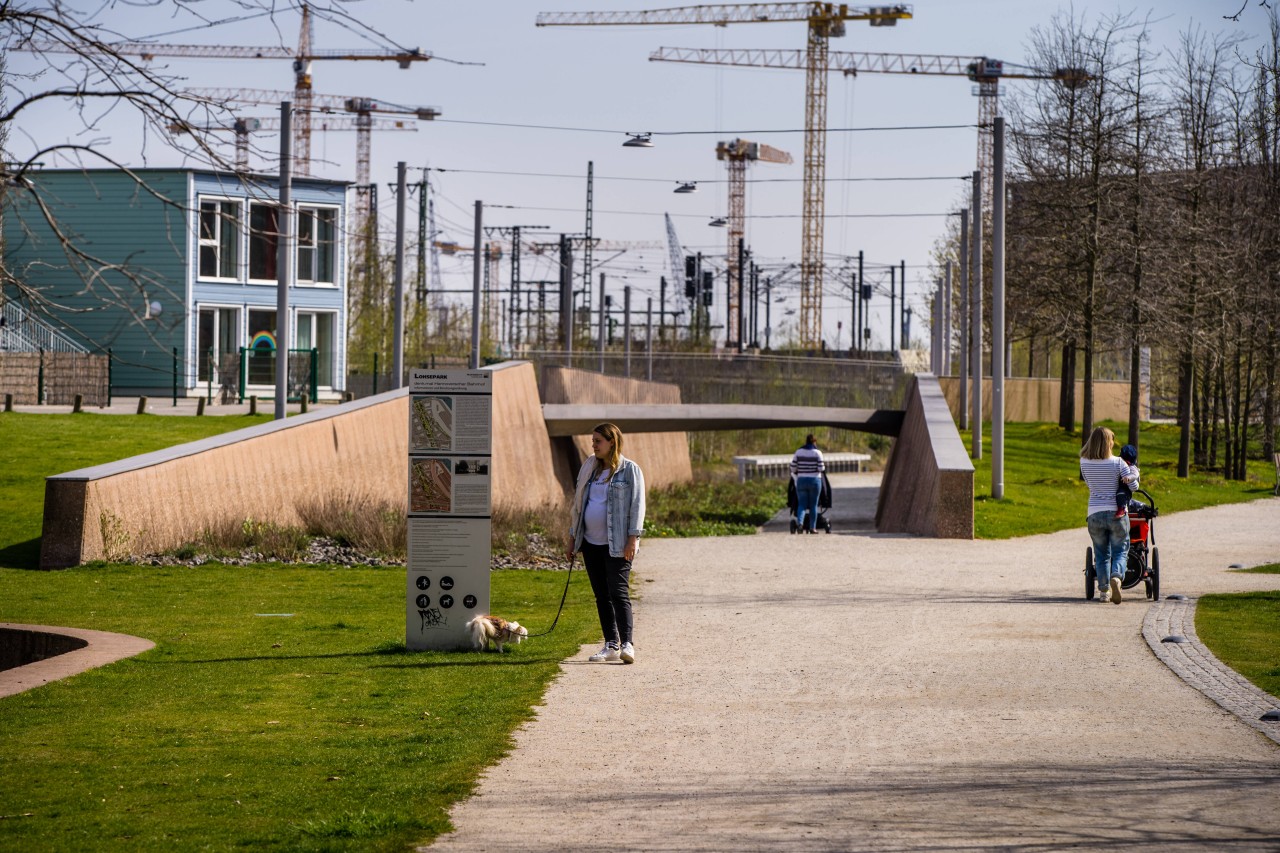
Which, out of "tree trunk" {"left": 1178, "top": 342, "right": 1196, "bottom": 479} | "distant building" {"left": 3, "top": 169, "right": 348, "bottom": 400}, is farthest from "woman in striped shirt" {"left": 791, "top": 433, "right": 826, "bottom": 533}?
"distant building" {"left": 3, "top": 169, "right": 348, "bottom": 400}

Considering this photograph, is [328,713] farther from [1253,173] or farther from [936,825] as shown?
[1253,173]

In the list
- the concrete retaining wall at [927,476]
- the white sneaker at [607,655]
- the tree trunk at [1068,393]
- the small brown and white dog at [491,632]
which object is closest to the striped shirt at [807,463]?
the concrete retaining wall at [927,476]

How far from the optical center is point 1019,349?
79.9 meters

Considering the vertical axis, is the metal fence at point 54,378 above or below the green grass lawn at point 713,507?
above

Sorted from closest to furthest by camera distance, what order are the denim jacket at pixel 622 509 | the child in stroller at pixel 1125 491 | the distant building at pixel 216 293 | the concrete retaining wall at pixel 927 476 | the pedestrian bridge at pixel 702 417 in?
the denim jacket at pixel 622 509 < the child in stroller at pixel 1125 491 < the concrete retaining wall at pixel 927 476 < the pedestrian bridge at pixel 702 417 < the distant building at pixel 216 293

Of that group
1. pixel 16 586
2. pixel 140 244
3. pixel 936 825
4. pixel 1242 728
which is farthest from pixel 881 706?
pixel 140 244

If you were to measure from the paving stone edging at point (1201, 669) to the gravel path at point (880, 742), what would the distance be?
109 mm

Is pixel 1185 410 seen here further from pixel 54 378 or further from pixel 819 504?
pixel 54 378

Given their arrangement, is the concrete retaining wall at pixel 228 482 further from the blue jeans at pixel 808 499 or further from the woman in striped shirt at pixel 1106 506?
the woman in striped shirt at pixel 1106 506

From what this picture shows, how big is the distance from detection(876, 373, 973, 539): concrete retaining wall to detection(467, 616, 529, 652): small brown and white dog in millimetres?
14039

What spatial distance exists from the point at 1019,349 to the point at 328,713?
2937 inches

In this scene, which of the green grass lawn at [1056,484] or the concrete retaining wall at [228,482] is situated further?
the green grass lawn at [1056,484]

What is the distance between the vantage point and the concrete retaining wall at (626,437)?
34.6m

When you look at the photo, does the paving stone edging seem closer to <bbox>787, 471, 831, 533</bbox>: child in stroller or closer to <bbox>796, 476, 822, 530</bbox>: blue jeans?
<bbox>796, 476, 822, 530</bbox>: blue jeans
